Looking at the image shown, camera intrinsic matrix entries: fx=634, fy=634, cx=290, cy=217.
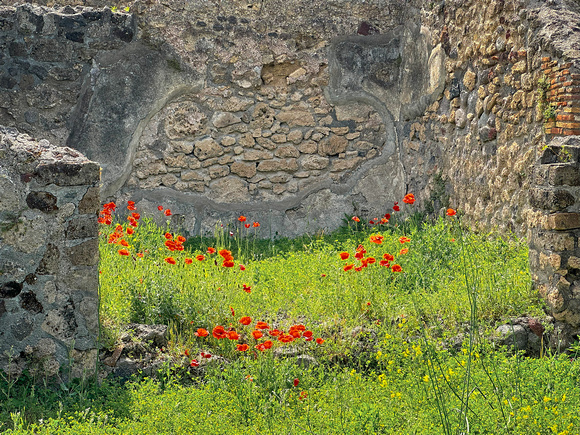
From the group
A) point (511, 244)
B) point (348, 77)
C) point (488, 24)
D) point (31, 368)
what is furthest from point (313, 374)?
point (348, 77)

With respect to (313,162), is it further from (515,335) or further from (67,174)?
(67,174)

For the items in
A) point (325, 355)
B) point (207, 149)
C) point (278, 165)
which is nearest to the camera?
point (325, 355)

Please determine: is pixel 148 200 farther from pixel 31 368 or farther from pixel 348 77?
pixel 31 368

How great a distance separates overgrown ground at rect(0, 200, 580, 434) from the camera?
2.79m

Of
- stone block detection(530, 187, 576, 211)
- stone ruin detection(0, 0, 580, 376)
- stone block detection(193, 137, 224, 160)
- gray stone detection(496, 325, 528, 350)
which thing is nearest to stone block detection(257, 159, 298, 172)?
stone ruin detection(0, 0, 580, 376)

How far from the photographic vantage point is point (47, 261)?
3277 millimetres

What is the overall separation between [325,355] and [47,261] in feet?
5.24

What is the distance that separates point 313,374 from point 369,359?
1.20 ft

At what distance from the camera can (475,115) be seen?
18.2 feet

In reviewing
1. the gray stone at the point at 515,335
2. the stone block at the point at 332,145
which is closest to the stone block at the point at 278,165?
the stone block at the point at 332,145

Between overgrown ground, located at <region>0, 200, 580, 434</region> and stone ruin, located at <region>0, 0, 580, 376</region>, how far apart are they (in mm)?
1478

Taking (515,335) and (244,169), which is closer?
(515,335)

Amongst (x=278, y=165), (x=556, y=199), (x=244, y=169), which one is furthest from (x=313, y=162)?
(x=556, y=199)

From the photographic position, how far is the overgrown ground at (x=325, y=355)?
9.14ft
